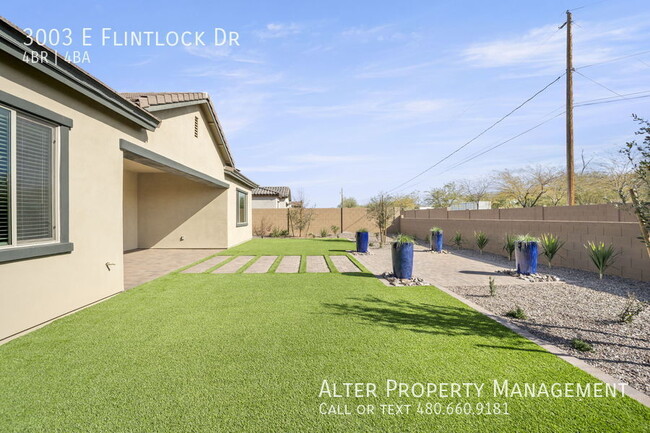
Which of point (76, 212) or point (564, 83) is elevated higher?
point (564, 83)

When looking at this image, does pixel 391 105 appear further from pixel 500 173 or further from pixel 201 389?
pixel 500 173

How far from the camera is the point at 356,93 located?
12594 mm

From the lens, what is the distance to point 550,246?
966 cm

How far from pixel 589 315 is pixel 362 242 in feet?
29.5

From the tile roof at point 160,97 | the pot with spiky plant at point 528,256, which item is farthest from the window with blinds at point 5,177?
the pot with spiky plant at point 528,256

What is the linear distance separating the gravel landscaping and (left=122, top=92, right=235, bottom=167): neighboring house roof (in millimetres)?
8057

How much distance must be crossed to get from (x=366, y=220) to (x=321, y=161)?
10752 mm

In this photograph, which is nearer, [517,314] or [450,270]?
[517,314]

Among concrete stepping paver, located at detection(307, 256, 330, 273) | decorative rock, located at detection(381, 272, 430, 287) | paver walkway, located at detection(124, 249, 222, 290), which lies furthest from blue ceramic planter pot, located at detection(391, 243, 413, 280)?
paver walkway, located at detection(124, 249, 222, 290)

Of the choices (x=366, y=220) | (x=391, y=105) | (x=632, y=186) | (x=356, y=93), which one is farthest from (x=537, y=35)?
(x=366, y=220)

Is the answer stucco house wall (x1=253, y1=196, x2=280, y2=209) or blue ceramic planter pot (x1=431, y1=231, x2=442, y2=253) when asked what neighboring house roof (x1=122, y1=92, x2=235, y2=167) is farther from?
stucco house wall (x1=253, y1=196, x2=280, y2=209)

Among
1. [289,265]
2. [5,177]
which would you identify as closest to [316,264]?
[289,265]

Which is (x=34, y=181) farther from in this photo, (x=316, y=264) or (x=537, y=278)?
(x=537, y=278)

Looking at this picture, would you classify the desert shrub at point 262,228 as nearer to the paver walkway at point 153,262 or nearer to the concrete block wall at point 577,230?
the paver walkway at point 153,262
